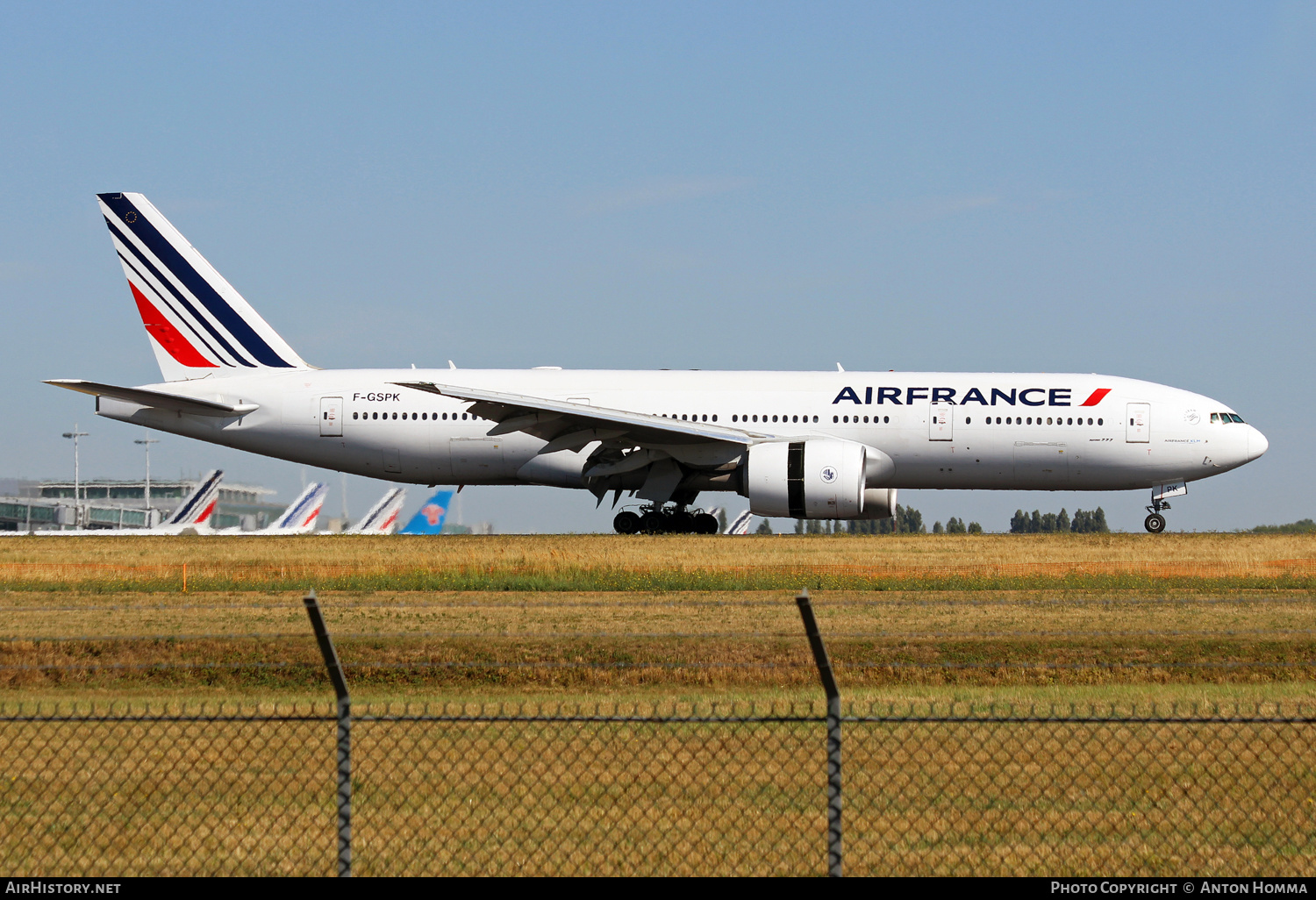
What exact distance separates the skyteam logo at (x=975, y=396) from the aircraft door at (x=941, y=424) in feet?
0.73

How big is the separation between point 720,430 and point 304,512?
50.6 meters

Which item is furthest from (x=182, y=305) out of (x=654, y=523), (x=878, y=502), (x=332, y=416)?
(x=878, y=502)

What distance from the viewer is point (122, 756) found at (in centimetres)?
971

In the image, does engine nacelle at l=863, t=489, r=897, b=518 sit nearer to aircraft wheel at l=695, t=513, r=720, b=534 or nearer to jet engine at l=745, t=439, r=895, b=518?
jet engine at l=745, t=439, r=895, b=518

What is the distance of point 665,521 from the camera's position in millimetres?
32594

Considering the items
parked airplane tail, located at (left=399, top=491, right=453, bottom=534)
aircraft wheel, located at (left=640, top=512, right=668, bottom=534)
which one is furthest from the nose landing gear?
parked airplane tail, located at (left=399, top=491, right=453, bottom=534)

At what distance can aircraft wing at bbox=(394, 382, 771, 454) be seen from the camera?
29828 millimetres

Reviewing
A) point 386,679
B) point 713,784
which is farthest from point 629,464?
point 713,784

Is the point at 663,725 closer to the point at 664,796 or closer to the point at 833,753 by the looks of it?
the point at 664,796

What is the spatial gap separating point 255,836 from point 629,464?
24.0 m

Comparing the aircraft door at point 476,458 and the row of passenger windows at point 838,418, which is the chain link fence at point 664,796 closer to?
the row of passenger windows at point 838,418

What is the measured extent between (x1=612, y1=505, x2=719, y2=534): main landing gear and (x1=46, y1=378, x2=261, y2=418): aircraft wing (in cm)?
977

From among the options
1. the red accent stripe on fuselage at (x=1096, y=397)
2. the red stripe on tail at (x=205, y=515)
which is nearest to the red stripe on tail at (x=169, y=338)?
the red accent stripe on fuselage at (x=1096, y=397)
